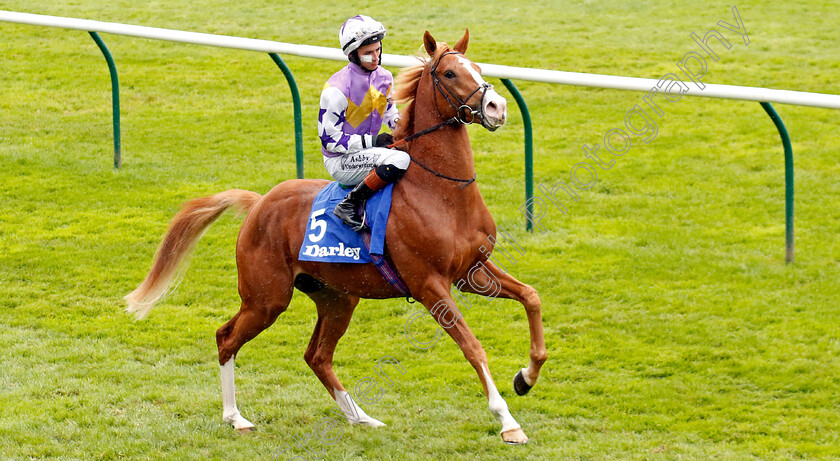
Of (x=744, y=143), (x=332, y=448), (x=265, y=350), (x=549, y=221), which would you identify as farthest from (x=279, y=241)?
(x=744, y=143)

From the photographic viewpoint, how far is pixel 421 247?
15.2ft

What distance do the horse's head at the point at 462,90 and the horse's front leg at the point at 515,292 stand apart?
71cm

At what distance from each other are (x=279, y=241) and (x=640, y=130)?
6148mm

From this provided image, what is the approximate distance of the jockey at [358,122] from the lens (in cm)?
470

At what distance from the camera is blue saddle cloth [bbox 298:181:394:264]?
4715mm

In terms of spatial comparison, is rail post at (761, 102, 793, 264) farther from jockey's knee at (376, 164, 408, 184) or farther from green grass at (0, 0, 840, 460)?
jockey's knee at (376, 164, 408, 184)

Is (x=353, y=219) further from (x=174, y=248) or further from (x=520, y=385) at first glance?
(x=174, y=248)

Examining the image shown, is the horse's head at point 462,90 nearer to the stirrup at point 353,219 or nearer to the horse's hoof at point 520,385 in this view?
the stirrup at point 353,219

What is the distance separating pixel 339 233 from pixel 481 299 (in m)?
2.36

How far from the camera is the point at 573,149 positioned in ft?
32.3

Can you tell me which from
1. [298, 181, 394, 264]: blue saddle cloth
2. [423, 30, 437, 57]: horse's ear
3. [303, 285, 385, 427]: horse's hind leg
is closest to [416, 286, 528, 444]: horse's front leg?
[298, 181, 394, 264]: blue saddle cloth

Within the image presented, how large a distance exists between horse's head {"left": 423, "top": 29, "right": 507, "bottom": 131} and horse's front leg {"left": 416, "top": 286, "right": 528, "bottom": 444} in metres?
0.80

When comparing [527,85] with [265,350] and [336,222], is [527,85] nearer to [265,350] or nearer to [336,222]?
[265,350]

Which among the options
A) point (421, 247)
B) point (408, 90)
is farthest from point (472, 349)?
point (408, 90)
